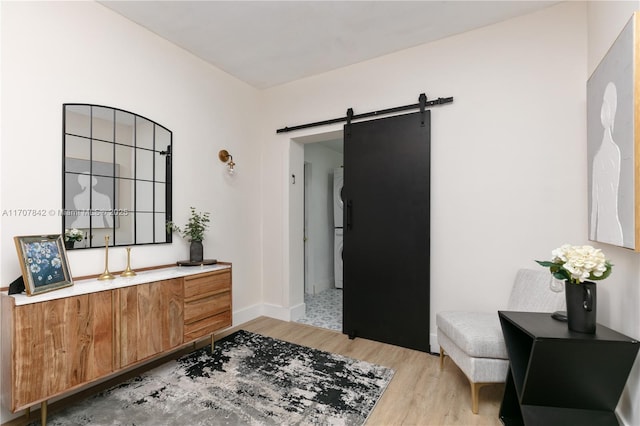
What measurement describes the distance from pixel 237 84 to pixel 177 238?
1880mm

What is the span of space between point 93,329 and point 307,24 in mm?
2684

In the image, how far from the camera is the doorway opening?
475 centimetres

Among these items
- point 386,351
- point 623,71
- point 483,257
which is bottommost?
point 386,351

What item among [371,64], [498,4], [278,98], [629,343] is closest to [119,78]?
[278,98]

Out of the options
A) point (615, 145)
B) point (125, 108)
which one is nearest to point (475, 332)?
point (615, 145)

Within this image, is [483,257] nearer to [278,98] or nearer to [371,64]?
[371,64]

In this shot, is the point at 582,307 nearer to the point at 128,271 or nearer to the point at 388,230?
the point at 388,230

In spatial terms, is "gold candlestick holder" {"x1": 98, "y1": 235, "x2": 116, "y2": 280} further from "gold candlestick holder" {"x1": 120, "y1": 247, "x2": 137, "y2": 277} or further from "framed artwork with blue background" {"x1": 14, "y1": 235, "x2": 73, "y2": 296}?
"framed artwork with blue background" {"x1": 14, "y1": 235, "x2": 73, "y2": 296}

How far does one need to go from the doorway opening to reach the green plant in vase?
194cm

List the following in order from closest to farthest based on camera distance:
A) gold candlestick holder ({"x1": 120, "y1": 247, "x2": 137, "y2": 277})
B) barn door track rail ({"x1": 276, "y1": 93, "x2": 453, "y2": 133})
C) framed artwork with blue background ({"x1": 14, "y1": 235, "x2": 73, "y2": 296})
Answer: framed artwork with blue background ({"x1": 14, "y1": 235, "x2": 73, "y2": 296})
gold candlestick holder ({"x1": 120, "y1": 247, "x2": 137, "y2": 277})
barn door track rail ({"x1": 276, "y1": 93, "x2": 453, "y2": 133})

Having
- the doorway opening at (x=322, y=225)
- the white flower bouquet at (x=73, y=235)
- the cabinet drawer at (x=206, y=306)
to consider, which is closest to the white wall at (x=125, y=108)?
the white flower bouquet at (x=73, y=235)

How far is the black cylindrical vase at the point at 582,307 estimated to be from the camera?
4.66ft

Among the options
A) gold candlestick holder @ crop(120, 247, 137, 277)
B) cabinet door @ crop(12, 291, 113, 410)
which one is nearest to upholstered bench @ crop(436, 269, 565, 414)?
cabinet door @ crop(12, 291, 113, 410)

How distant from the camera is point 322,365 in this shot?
7.81 ft
